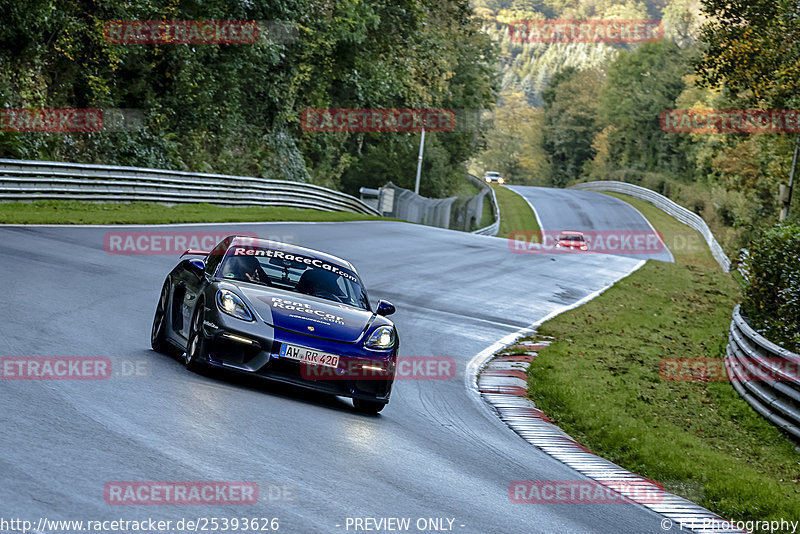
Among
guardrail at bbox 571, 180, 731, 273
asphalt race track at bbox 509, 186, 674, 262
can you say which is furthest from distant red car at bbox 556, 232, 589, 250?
guardrail at bbox 571, 180, 731, 273

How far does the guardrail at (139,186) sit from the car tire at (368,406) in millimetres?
16556

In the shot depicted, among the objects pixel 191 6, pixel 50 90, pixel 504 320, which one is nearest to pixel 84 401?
pixel 504 320

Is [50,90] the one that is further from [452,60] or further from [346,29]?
[452,60]

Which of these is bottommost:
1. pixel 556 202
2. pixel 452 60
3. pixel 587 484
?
pixel 556 202

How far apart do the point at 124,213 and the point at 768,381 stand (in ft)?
59.8

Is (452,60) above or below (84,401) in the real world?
above

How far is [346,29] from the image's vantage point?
43125 mm

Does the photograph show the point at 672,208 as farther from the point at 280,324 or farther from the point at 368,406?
the point at 280,324

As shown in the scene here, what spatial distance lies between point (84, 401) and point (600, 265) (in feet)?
83.6

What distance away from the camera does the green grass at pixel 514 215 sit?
6316 cm

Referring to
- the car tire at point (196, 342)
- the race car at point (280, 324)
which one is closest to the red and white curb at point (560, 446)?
the race car at point (280, 324)

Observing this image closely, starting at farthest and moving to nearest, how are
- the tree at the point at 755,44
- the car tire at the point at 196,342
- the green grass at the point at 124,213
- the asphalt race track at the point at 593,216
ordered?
the asphalt race track at the point at 593,216, the tree at the point at 755,44, the green grass at the point at 124,213, the car tire at the point at 196,342

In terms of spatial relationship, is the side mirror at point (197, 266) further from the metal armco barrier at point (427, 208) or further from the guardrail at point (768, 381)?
the metal armco barrier at point (427, 208)

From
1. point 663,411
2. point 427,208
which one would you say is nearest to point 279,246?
point 663,411
